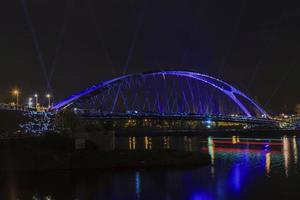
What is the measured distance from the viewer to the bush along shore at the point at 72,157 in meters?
47.9

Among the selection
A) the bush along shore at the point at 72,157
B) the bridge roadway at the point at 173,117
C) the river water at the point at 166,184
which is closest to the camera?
the river water at the point at 166,184

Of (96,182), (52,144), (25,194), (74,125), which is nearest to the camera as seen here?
(25,194)

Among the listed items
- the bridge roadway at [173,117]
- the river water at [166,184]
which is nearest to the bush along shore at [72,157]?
the river water at [166,184]

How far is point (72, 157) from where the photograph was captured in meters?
49.5

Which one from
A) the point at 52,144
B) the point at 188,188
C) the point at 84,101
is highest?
the point at 84,101

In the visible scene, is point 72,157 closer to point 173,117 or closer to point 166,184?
point 166,184

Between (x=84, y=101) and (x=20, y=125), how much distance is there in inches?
2082

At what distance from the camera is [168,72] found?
116750 millimetres

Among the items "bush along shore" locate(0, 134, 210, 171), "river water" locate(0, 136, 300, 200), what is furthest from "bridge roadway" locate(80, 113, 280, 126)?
"river water" locate(0, 136, 300, 200)

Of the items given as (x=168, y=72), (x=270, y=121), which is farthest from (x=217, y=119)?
(x=270, y=121)

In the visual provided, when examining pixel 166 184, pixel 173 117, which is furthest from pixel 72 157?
pixel 173 117

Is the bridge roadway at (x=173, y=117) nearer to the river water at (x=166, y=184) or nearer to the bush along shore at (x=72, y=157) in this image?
the bush along shore at (x=72, y=157)

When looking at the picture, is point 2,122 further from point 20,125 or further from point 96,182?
point 96,182

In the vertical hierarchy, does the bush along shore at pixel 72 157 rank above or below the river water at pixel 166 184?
above
